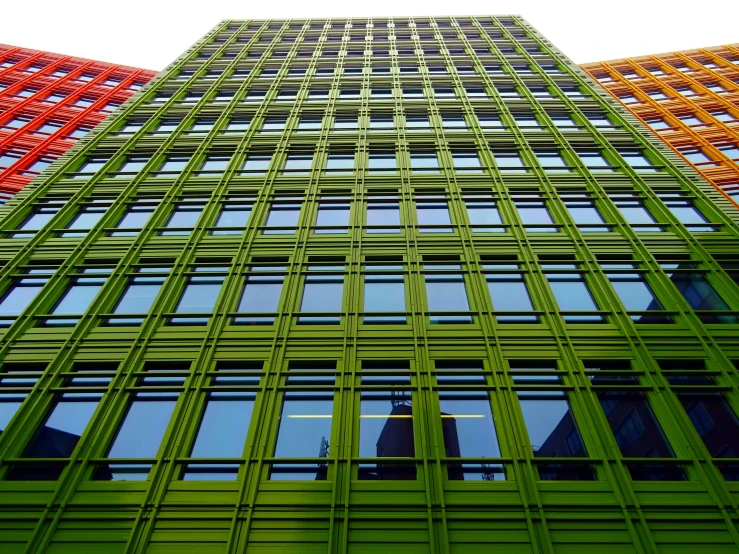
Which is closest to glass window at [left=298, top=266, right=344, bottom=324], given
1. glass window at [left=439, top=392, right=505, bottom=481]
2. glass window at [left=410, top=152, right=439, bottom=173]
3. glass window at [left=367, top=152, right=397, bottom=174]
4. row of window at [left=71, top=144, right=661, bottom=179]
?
glass window at [left=439, top=392, right=505, bottom=481]

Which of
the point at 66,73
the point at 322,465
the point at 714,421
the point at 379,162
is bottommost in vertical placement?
the point at 322,465

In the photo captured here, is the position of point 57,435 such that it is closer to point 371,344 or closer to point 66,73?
point 371,344

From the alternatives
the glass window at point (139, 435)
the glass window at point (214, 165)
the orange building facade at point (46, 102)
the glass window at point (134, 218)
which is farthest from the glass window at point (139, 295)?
the orange building facade at point (46, 102)

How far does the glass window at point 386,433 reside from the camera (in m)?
10.8

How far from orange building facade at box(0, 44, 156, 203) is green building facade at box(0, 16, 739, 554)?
25.0 ft

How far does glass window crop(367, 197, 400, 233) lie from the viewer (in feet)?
58.3

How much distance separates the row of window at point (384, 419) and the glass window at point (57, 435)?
0.09 feet

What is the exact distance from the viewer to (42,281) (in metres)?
15.8

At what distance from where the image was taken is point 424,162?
2188 centimetres

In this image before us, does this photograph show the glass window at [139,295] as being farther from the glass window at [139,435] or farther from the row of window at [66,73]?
the row of window at [66,73]

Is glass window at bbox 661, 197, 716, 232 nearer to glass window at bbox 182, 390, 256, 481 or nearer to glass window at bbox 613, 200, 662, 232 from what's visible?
glass window at bbox 613, 200, 662, 232

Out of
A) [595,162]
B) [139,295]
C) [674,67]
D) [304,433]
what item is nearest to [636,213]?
[595,162]

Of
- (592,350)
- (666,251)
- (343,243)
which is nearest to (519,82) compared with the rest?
(666,251)

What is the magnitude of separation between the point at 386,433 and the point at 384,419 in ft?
1.34
